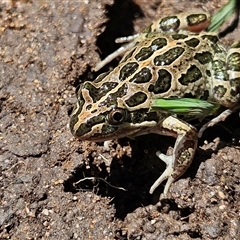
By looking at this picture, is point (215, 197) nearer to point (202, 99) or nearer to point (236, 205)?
point (236, 205)

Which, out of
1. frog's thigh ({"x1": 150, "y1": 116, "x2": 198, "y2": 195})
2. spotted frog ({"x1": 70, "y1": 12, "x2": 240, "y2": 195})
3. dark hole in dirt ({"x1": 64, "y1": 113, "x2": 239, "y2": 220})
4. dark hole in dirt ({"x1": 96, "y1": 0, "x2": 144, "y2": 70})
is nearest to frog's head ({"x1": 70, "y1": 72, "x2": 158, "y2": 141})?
spotted frog ({"x1": 70, "y1": 12, "x2": 240, "y2": 195})

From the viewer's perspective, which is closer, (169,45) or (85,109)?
(85,109)

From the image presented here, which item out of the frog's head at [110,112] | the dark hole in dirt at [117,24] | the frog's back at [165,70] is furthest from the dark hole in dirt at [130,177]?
the dark hole in dirt at [117,24]


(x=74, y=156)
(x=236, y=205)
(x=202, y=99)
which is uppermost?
(x=74, y=156)

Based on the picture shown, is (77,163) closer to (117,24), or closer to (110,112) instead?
(110,112)

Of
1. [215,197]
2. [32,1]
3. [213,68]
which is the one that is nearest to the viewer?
[215,197]

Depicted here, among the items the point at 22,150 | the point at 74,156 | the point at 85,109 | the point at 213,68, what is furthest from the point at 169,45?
the point at 22,150

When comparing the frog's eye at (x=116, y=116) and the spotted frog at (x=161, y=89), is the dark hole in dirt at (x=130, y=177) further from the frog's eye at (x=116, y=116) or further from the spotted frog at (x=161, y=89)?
the frog's eye at (x=116, y=116)

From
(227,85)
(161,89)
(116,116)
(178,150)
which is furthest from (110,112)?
(227,85)
